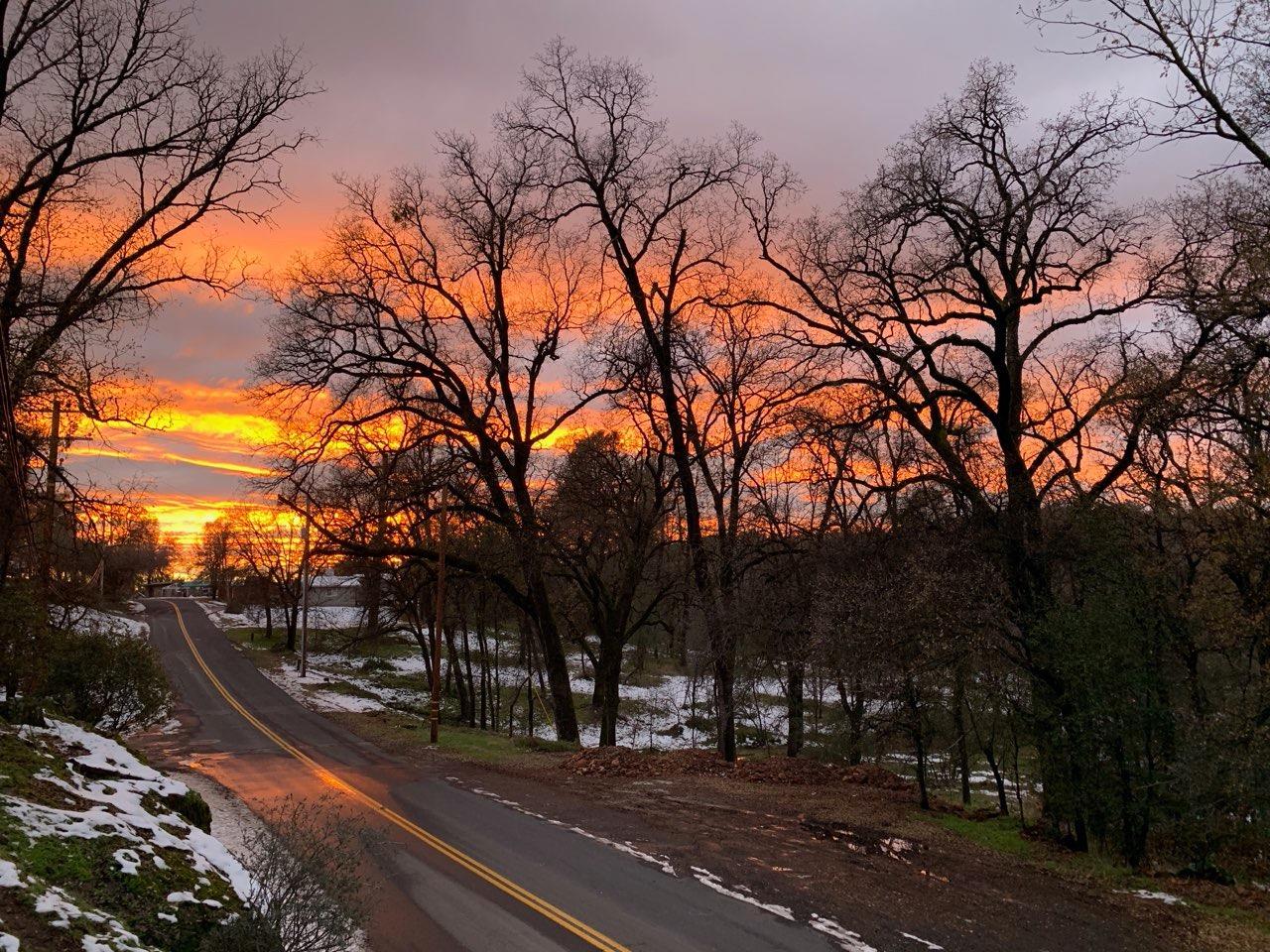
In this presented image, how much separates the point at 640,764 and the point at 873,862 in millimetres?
7874

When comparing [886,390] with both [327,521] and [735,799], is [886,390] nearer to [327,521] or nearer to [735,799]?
[735,799]

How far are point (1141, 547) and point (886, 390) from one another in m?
5.23

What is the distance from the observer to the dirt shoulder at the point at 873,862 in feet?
28.8

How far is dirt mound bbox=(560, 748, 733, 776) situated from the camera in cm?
1741

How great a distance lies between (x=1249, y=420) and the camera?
951cm

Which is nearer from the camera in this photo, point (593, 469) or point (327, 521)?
point (327, 521)

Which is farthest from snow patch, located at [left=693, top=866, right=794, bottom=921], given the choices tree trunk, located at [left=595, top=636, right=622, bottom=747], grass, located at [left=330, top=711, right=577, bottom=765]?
tree trunk, located at [left=595, top=636, right=622, bottom=747]

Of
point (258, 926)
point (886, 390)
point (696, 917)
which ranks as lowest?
point (696, 917)

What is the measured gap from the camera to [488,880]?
9875 millimetres

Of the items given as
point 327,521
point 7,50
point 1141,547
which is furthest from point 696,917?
point 327,521

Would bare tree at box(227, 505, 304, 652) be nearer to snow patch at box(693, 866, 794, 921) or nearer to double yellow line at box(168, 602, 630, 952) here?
double yellow line at box(168, 602, 630, 952)

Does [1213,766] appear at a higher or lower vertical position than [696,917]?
higher

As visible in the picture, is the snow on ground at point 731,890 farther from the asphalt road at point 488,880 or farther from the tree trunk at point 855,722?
the tree trunk at point 855,722

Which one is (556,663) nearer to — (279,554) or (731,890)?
(731,890)
